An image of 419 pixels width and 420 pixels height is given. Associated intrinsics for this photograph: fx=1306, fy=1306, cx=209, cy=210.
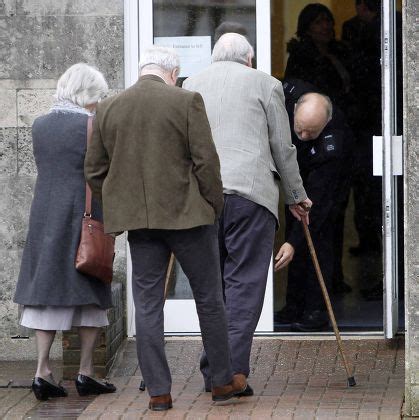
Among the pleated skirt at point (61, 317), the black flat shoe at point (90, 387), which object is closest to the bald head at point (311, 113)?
the pleated skirt at point (61, 317)

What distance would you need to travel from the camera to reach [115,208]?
6.35m

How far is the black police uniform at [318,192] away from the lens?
8602mm

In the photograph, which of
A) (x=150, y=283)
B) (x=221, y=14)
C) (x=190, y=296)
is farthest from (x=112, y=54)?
(x=150, y=283)

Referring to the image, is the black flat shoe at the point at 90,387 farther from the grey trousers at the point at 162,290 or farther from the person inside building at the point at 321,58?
the person inside building at the point at 321,58

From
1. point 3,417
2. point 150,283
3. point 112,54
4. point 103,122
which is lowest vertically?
point 3,417

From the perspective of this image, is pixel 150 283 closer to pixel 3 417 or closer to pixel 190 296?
pixel 3 417

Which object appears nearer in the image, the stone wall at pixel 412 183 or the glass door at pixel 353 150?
the stone wall at pixel 412 183

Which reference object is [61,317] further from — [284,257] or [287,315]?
[287,315]

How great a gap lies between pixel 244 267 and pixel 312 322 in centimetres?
193

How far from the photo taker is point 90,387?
702cm

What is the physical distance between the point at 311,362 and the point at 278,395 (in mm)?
929

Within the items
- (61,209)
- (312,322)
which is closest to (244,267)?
(61,209)

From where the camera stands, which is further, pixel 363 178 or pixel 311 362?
pixel 363 178

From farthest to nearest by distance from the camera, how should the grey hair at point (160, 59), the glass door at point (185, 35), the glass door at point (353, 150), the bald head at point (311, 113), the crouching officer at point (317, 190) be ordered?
the crouching officer at point (317, 190)
the glass door at point (185, 35)
the glass door at point (353, 150)
the bald head at point (311, 113)
the grey hair at point (160, 59)
